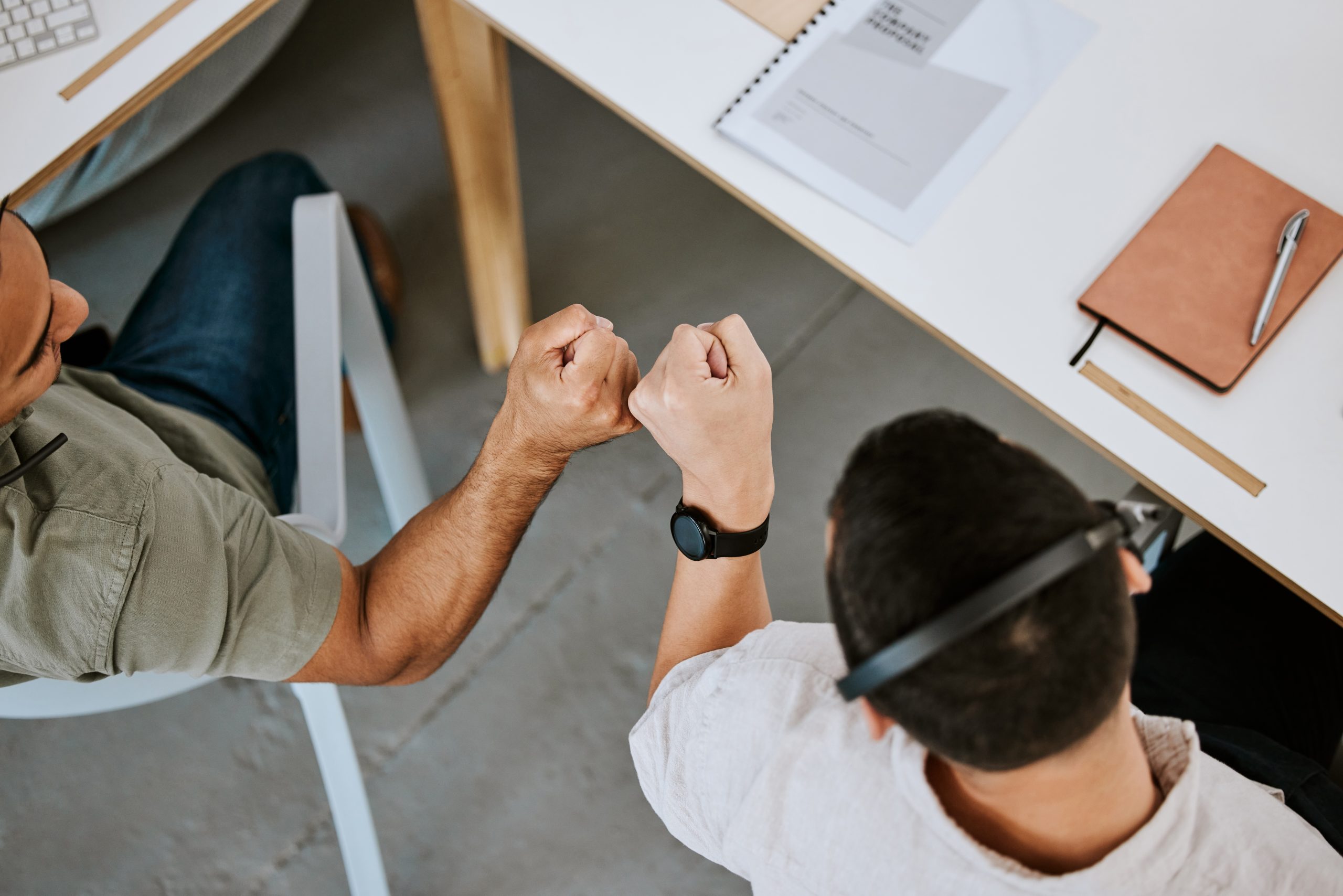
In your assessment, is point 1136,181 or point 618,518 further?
point 618,518

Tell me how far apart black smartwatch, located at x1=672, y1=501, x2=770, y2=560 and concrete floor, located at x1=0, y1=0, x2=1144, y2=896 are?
0.76 meters

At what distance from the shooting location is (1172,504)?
869mm

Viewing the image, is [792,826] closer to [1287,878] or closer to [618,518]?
[1287,878]

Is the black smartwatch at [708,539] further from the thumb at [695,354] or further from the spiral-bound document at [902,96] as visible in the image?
the spiral-bound document at [902,96]

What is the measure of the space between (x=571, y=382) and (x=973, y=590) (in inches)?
16.3

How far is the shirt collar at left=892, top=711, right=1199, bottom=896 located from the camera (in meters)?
0.54

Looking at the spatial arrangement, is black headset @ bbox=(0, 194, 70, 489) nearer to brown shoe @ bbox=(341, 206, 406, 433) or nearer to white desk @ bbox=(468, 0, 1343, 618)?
white desk @ bbox=(468, 0, 1343, 618)

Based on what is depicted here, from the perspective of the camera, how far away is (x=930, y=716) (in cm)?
48

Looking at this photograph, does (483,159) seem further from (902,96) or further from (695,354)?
(695,354)

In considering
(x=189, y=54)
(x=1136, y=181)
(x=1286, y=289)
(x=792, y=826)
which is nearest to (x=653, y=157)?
(x=189, y=54)

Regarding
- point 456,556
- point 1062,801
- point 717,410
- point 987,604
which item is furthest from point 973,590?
point 456,556

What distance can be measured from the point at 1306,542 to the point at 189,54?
124cm

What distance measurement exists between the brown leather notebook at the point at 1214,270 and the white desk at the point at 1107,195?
0.07ft

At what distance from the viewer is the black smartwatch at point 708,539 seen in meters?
0.79
